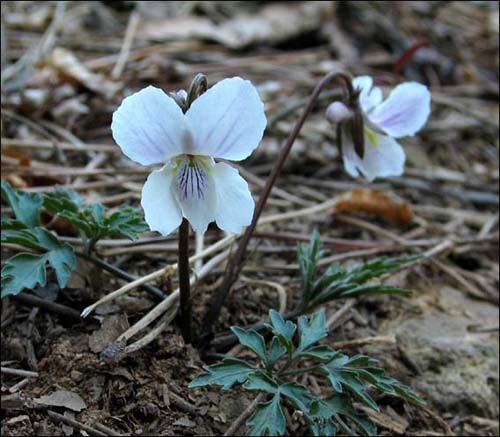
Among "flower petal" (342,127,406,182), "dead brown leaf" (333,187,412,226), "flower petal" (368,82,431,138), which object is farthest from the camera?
"dead brown leaf" (333,187,412,226)

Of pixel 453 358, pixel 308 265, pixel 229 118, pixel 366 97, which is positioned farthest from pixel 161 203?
pixel 453 358

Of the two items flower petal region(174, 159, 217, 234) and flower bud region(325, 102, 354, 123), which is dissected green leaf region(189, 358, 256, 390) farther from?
flower bud region(325, 102, 354, 123)

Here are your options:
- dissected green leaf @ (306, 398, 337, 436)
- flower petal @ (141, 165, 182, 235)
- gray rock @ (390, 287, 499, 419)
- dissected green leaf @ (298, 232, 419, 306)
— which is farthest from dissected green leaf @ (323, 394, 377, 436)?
flower petal @ (141, 165, 182, 235)

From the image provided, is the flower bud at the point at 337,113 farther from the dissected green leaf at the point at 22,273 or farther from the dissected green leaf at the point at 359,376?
the dissected green leaf at the point at 22,273

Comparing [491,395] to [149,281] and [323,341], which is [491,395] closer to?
[323,341]

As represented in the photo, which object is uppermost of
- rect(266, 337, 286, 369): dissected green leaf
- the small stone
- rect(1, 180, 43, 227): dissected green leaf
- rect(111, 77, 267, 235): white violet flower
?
rect(111, 77, 267, 235): white violet flower

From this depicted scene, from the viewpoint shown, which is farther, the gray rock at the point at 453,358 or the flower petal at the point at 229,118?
the gray rock at the point at 453,358

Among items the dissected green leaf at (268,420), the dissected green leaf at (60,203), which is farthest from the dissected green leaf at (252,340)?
the dissected green leaf at (60,203)
